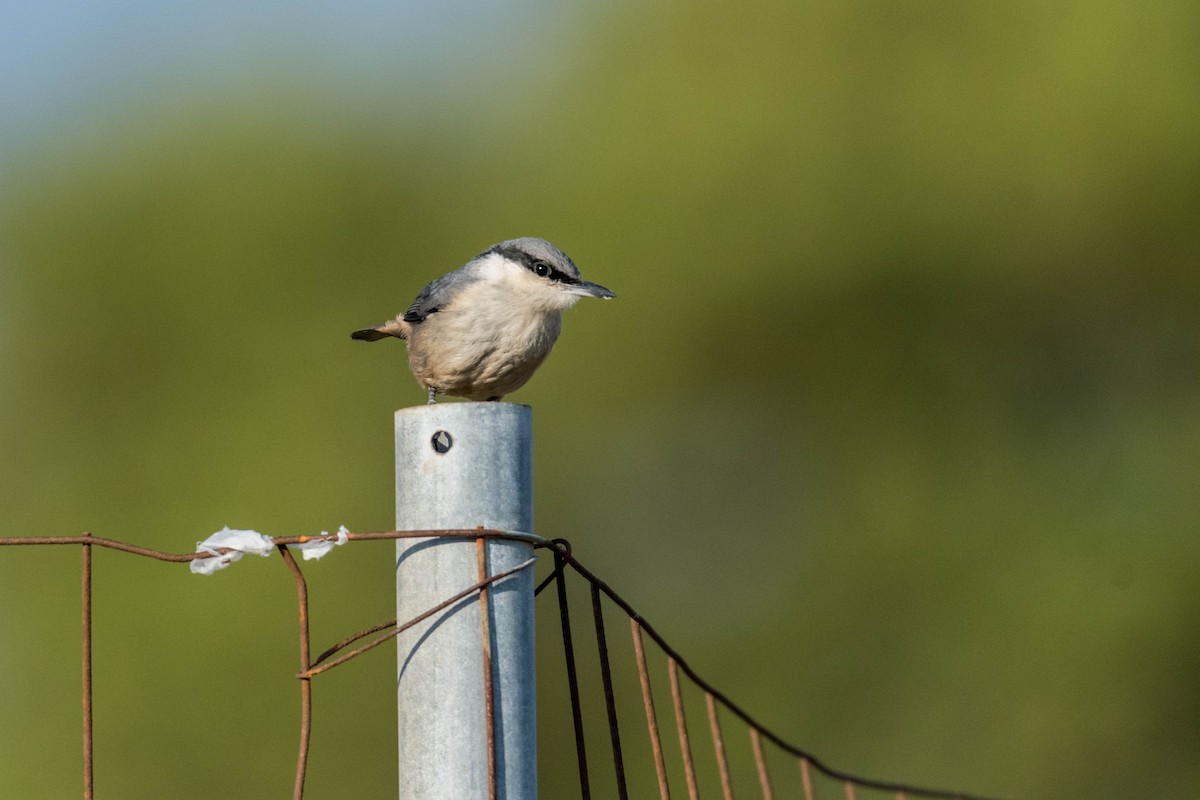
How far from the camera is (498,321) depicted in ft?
13.5

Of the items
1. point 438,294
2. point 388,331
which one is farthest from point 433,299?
point 388,331

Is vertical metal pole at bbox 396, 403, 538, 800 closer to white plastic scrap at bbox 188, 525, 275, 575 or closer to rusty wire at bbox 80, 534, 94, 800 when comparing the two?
white plastic scrap at bbox 188, 525, 275, 575

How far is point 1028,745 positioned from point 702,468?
3.86 m

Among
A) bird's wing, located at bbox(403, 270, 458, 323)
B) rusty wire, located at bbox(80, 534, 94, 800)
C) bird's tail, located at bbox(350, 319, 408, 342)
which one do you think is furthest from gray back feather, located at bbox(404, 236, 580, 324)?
rusty wire, located at bbox(80, 534, 94, 800)

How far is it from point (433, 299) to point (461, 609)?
2.48 m

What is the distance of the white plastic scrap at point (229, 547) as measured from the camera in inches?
85.9

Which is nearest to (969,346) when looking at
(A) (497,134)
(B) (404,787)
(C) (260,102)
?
(A) (497,134)

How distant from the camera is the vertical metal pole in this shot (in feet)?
6.97

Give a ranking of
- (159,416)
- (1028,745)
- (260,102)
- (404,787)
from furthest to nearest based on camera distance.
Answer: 1. (260,102)
2. (159,416)
3. (1028,745)
4. (404,787)

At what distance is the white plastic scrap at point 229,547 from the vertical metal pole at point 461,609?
0.66 ft

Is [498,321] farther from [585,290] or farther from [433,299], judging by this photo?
[433,299]

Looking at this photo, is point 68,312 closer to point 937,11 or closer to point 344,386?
point 344,386

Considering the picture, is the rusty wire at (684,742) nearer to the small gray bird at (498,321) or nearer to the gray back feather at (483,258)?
the small gray bird at (498,321)

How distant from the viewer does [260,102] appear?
14.4 meters
